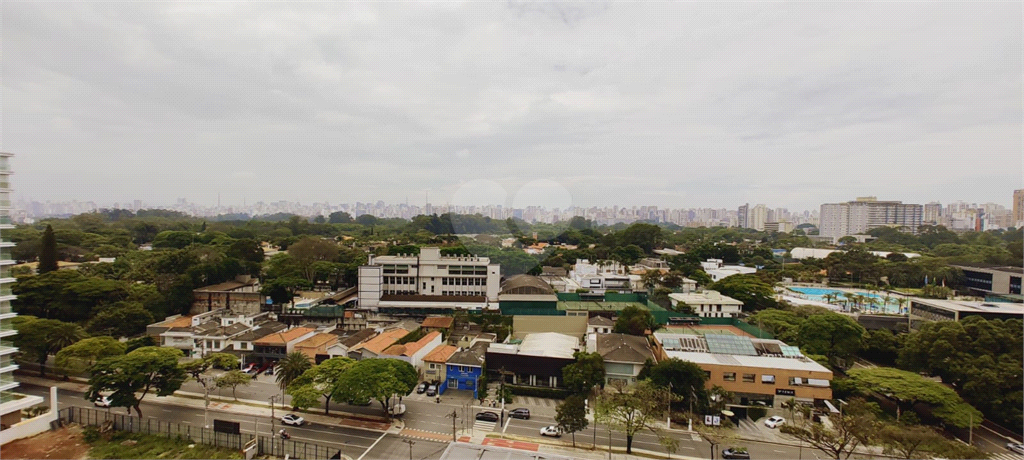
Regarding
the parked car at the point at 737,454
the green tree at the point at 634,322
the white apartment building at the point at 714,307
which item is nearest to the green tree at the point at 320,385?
the parked car at the point at 737,454

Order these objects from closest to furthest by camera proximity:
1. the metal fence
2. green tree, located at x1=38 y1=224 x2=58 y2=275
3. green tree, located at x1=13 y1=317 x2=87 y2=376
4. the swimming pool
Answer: the metal fence
green tree, located at x1=13 y1=317 x2=87 y2=376
green tree, located at x1=38 y1=224 x2=58 y2=275
the swimming pool

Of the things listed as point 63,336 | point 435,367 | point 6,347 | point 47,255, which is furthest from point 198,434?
point 47,255

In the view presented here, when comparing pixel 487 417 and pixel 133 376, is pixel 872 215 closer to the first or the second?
pixel 487 417

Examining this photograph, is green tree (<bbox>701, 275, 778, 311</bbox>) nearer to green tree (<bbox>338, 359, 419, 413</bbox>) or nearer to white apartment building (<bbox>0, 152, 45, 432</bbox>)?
green tree (<bbox>338, 359, 419, 413</bbox>)

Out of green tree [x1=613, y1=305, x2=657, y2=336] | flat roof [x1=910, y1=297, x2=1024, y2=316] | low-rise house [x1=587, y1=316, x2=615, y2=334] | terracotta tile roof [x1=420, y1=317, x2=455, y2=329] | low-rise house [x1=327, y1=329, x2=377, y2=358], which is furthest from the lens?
terracotta tile roof [x1=420, y1=317, x2=455, y2=329]

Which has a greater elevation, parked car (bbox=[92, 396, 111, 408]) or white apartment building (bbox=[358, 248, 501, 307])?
white apartment building (bbox=[358, 248, 501, 307])

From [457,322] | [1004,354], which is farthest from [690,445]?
[457,322]

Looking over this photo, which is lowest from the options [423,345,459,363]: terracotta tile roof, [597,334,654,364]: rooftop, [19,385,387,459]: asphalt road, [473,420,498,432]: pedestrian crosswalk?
[473,420,498,432]: pedestrian crosswalk

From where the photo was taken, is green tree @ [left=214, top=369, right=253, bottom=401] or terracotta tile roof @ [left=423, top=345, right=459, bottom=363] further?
terracotta tile roof @ [left=423, top=345, right=459, bottom=363]

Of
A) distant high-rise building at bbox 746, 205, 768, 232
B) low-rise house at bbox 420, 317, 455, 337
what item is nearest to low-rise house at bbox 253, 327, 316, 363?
low-rise house at bbox 420, 317, 455, 337
